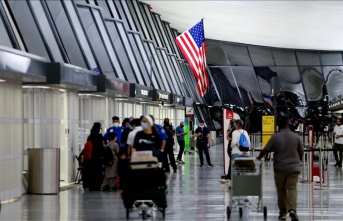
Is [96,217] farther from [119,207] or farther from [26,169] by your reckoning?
[26,169]

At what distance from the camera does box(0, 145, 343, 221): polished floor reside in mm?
17000

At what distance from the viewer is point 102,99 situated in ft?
100

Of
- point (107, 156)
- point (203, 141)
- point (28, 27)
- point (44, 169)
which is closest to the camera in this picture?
point (44, 169)

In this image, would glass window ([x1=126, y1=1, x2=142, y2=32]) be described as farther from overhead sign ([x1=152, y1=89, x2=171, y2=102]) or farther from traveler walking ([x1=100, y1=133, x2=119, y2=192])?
traveler walking ([x1=100, y1=133, x2=119, y2=192])

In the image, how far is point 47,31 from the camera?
25516 millimetres

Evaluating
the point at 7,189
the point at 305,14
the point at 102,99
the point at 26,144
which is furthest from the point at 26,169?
the point at 305,14

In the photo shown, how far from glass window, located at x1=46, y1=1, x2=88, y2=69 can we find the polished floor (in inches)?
196

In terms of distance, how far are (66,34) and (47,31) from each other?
3056 millimetres

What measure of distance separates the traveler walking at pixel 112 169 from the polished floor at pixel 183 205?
2.49ft

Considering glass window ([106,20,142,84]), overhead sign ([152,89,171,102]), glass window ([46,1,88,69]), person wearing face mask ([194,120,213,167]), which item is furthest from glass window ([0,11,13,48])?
person wearing face mask ([194,120,213,167])

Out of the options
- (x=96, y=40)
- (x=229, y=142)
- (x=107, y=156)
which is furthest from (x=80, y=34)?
(x=107, y=156)

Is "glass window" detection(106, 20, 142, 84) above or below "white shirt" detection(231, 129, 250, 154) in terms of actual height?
above

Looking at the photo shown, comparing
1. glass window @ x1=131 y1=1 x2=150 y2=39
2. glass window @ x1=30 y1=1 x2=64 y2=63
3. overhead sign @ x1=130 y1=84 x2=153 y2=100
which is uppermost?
glass window @ x1=131 y1=1 x2=150 y2=39

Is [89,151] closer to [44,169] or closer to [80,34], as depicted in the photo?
[44,169]
